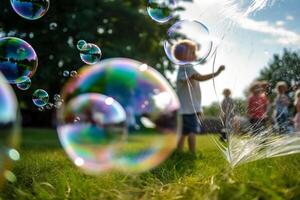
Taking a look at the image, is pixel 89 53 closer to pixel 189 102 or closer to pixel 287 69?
pixel 189 102

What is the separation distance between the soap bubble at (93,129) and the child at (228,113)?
120cm

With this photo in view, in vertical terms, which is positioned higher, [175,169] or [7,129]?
[7,129]

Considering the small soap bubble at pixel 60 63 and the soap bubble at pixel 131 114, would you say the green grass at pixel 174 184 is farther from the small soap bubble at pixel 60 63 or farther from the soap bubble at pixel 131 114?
the small soap bubble at pixel 60 63

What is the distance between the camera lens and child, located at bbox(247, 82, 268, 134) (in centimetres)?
474

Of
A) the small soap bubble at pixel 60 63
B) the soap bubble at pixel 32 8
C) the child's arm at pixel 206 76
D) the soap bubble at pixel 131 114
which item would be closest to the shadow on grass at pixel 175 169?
the soap bubble at pixel 131 114

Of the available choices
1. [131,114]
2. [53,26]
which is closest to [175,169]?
[131,114]

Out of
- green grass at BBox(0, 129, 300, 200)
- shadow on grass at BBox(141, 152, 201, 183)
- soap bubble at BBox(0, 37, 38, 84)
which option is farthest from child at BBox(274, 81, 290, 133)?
soap bubble at BBox(0, 37, 38, 84)

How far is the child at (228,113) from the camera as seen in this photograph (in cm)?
488

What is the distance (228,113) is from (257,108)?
299 mm

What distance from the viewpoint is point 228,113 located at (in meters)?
4.96

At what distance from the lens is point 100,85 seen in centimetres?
424

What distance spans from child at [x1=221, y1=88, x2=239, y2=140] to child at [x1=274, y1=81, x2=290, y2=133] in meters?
0.36

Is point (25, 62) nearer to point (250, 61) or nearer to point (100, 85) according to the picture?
point (100, 85)

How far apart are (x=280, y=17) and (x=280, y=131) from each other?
95 centimetres
